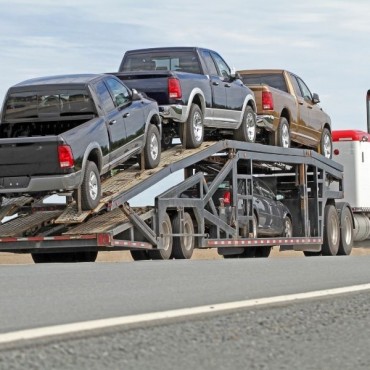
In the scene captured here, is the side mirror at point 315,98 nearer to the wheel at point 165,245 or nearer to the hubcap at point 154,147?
the hubcap at point 154,147

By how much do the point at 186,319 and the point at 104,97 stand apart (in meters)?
10.1

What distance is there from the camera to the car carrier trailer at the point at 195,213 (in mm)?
16766

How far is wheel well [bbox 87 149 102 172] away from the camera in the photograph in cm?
1588

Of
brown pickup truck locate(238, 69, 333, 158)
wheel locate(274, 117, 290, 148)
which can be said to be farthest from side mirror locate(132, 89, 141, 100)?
wheel locate(274, 117, 290, 148)

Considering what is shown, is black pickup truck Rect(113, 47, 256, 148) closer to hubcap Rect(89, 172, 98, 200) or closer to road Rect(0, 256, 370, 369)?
hubcap Rect(89, 172, 98, 200)

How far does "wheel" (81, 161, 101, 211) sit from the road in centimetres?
370

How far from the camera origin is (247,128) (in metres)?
20.7

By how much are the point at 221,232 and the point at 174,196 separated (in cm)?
184

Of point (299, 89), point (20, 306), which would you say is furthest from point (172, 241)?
point (20, 306)

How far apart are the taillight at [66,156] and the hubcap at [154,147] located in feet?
8.60

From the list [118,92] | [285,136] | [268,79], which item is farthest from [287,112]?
[118,92]

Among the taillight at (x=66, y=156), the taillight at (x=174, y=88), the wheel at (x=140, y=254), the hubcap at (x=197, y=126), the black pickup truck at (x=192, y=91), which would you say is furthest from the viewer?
the hubcap at (x=197, y=126)

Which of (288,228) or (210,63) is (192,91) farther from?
(288,228)

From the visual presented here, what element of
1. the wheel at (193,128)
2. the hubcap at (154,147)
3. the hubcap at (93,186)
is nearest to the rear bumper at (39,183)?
the hubcap at (93,186)
